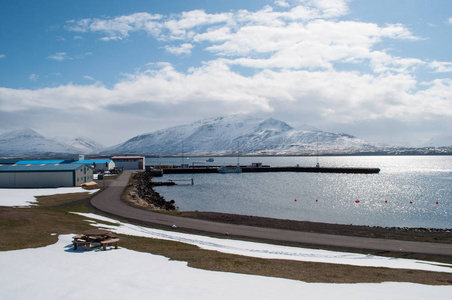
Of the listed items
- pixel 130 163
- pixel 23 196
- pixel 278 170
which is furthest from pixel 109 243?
pixel 278 170

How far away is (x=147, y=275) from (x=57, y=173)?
55370 mm

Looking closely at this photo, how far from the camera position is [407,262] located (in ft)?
71.6

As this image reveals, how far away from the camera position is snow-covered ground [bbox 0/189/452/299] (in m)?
12.7

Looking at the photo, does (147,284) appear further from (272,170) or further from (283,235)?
(272,170)

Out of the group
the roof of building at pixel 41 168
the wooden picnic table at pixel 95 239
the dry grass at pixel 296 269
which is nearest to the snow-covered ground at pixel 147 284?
the dry grass at pixel 296 269

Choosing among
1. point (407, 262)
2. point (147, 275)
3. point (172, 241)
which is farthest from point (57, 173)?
point (407, 262)

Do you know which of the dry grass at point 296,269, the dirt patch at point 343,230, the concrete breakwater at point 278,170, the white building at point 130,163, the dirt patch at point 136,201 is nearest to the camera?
the dry grass at point 296,269

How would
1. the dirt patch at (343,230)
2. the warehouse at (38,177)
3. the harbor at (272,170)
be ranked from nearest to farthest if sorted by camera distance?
the dirt patch at (343,230) < the warehouse at (38,177) < the harbor at (272,170)

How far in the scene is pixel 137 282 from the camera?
1395 cm

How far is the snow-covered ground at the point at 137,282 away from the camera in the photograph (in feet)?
41.8

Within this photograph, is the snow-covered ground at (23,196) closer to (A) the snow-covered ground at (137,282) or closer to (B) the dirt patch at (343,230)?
(B) the dirt patch at (343,230)

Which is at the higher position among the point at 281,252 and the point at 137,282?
the point at 137,282

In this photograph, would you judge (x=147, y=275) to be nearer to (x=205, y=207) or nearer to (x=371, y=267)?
(x=371, y=267)

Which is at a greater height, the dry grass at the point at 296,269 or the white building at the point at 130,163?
the white building at the point at 130,163
